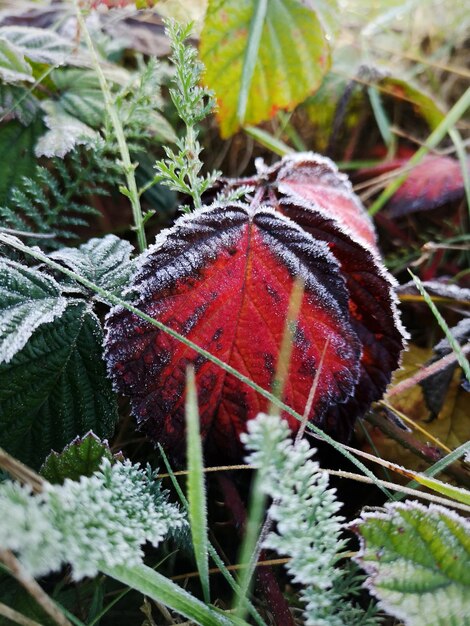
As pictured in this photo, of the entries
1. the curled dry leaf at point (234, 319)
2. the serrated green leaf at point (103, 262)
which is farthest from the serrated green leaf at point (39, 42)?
the curled dry leaf at point (234, 319)

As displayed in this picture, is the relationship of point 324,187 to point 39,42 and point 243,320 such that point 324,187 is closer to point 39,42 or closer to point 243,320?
point 243,320

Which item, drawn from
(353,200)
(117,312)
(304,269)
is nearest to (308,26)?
(353,200)

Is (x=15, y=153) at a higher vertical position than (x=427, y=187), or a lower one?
higher

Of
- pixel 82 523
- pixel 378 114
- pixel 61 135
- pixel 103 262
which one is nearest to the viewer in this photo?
pixel 82 523

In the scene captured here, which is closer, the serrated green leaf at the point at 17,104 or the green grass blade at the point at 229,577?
the green grass blade at the point at 229,577

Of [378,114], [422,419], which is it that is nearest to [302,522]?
[422,419]

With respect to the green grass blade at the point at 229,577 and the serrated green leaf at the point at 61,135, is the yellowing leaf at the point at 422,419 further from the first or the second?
the serrated green leaf at the point at 61,135
